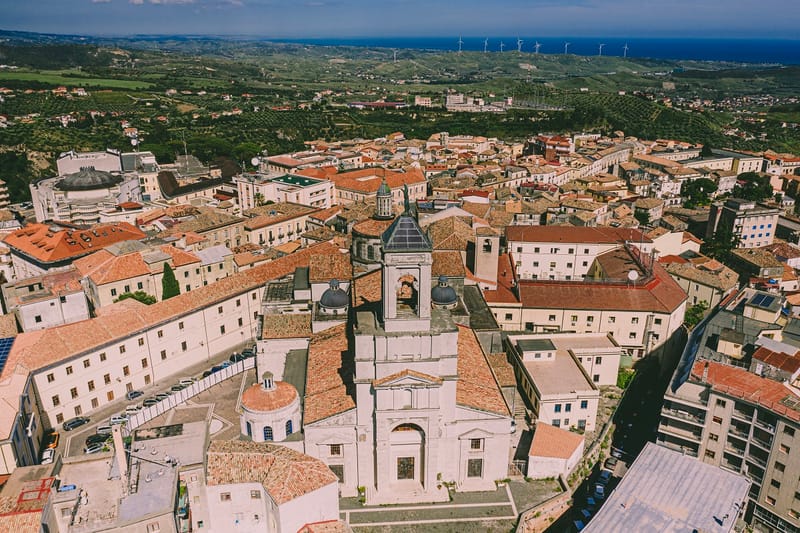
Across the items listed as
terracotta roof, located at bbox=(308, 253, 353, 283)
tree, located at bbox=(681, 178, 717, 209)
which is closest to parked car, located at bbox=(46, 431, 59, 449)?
terracotta roof, located at bbox=(308, 253, 353, 283)

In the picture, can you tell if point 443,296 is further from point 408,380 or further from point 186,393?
point 186,393

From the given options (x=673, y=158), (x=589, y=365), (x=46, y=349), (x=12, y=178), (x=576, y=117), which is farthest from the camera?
(x=576, y=117)

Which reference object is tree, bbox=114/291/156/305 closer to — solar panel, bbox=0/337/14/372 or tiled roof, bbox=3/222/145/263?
tiled roof, bbox=3/222/145/263

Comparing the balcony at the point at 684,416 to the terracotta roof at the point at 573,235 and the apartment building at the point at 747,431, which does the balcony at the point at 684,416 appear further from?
the terracotta roof at the point at 573,235

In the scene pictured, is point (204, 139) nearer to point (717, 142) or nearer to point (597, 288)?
point (597, 288)

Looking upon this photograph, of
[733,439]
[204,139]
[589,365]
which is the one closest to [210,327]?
[589,365]

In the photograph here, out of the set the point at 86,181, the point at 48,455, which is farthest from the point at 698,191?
the point at 48,455

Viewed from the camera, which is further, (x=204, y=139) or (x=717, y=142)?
(x=717, y=142)

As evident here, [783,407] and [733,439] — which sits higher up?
[783,407]
